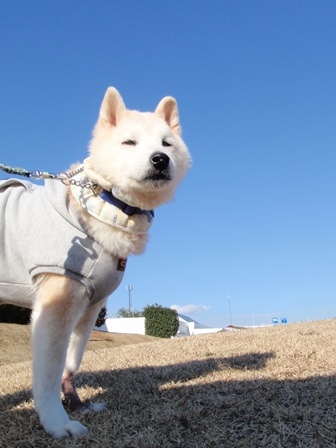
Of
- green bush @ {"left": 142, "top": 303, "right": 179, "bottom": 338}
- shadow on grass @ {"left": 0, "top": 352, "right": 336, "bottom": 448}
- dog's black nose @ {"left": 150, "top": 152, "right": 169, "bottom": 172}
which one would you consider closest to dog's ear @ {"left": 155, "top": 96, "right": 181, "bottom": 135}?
dog's black nose @ {"left": 150, "top": 152, "right": 169, "bottom": 172}

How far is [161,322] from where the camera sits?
90.2 feet

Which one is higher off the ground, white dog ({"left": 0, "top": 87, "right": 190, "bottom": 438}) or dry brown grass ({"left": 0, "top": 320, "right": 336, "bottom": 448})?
white dog ({"left": 0, "top": 87, "right": 190, "bottom": 438})

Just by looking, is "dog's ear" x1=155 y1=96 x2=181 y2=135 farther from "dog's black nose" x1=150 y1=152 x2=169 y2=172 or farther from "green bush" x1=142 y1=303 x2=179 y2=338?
"green bush" x1=142 y1=303 x2=179 y2=338

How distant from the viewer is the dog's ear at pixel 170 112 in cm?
429

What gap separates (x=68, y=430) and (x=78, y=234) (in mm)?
1281

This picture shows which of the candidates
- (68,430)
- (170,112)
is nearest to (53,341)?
(68,430)

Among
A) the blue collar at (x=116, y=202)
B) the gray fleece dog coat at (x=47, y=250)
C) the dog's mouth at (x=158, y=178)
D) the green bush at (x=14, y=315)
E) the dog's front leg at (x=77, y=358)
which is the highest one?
the dog's mouth at (x=158, y=178)

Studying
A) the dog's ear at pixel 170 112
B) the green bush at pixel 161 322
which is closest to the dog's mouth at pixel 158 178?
the dog's ear at pixel 170 112

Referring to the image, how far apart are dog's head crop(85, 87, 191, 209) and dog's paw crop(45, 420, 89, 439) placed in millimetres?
1553

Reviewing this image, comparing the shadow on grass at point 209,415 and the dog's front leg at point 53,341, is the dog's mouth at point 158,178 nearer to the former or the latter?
the dog's front leg at point 53,341

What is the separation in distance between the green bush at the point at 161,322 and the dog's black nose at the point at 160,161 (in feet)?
79.6

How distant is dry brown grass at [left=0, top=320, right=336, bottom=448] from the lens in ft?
9.66

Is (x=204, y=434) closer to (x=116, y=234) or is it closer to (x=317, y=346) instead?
(x=116, y=234)

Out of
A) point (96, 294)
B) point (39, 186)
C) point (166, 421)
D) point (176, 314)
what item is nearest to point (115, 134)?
point (39, 186)
